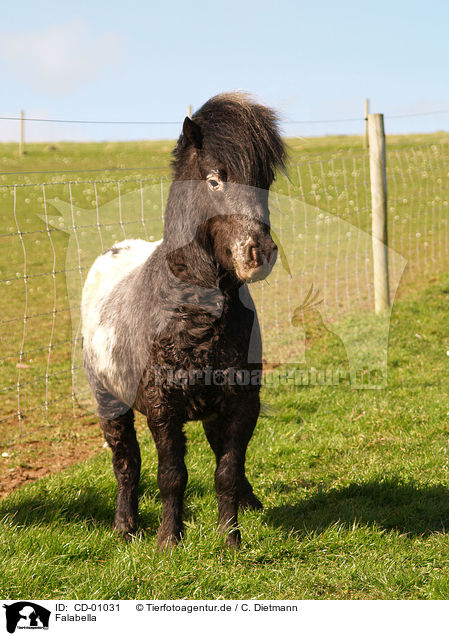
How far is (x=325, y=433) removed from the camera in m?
5.56

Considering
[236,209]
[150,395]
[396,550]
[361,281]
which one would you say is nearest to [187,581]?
[150,395]

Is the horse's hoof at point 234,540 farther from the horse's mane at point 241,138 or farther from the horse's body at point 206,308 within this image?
the horse's mane at point 241,138

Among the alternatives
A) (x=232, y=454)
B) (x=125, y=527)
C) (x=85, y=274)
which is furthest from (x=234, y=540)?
(x=85, y=274)

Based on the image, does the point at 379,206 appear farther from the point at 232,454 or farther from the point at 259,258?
the point at 259,258

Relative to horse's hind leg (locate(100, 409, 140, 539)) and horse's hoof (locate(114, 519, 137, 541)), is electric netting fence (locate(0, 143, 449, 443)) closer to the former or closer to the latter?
horse's hind leg (locate(100, 409, 140, 539))

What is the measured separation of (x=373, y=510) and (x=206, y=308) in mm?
1875

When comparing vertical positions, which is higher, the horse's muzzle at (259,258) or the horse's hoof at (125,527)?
the horse's muzzle at (259,258)

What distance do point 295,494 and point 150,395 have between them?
1.60 m

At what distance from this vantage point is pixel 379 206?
9367 mm

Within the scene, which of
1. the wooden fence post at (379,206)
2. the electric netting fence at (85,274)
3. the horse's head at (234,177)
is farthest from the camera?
the wooden fence post at (379,206)

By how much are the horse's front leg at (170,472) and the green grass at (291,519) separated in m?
0.13

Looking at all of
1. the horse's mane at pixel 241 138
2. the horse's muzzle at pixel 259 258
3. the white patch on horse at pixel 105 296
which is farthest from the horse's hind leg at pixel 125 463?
the horse's mane at pixel 241 138

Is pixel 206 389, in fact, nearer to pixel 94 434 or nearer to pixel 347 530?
pixel 347 530

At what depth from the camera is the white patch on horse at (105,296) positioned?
4109mm
